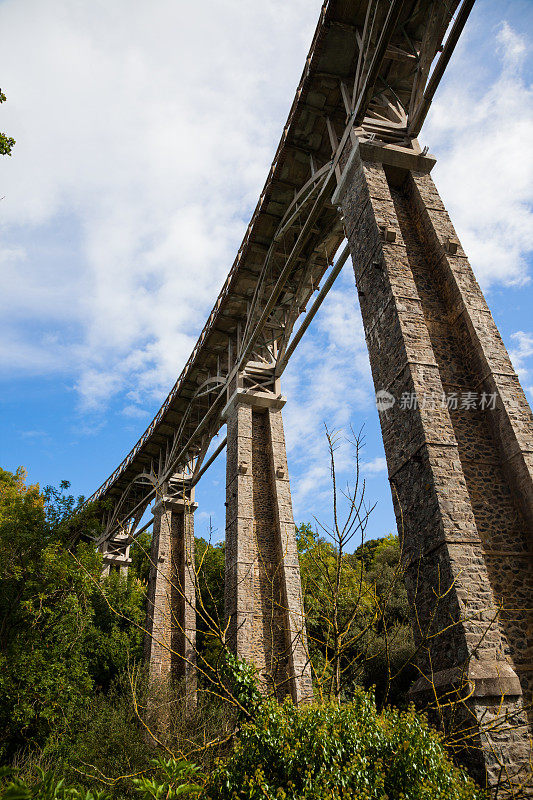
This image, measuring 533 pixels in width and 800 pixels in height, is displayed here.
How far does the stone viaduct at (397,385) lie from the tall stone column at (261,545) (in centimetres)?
5

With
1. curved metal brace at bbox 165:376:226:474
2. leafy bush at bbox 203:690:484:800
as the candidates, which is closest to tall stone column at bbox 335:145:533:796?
leafy bush at bbox 203:690:484:800

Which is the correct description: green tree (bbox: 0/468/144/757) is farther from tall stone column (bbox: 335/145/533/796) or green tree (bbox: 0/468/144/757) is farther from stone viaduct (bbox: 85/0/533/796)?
tall stone column (bbox: 335/145/533/796)

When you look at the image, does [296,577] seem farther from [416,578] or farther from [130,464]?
[130,464]

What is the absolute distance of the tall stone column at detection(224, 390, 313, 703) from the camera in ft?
37.0

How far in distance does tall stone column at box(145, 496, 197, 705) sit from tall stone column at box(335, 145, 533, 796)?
992 cm

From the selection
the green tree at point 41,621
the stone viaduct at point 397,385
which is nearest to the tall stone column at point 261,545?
the stone viaduct at point 397,385

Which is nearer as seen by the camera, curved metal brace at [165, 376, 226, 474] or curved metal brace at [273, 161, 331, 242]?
curved metal brace at [273, 161, 331, 242]

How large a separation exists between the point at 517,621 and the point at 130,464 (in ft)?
62.5

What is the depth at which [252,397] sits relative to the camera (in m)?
15.0

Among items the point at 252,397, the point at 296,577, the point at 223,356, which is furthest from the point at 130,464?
the point at 296,577

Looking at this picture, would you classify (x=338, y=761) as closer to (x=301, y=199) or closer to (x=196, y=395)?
(x=301, y=199)

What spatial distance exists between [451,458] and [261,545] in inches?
294

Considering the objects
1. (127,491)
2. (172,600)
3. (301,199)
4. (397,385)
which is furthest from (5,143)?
(127,491)

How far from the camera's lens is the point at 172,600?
1895 centimetres
